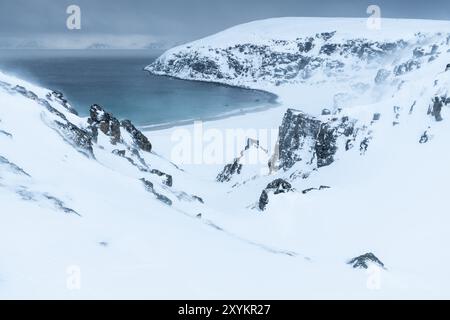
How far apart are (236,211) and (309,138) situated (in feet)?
58.5

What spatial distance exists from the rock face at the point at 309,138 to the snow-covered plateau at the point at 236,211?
0.52 feet

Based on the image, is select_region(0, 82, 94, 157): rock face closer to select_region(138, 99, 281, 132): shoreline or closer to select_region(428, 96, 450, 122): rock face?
select_region(428, 96, 450, 122): rock face

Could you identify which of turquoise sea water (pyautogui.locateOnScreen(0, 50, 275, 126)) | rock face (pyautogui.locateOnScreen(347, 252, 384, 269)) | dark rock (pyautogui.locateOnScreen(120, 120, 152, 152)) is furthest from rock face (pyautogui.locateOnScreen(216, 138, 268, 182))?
turquoise sea water (pyautogui.locateOnScreen(0, 50, 275, 126))

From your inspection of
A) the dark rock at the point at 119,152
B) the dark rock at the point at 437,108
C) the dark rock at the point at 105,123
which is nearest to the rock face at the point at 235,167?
the dark rock at the point at 105,123

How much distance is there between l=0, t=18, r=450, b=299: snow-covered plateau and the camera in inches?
377

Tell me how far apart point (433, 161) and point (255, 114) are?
78.1 meters

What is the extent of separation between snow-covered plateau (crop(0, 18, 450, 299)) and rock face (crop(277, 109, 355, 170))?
0.52 feet

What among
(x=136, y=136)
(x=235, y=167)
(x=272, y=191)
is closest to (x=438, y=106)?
(x=272, y=191)

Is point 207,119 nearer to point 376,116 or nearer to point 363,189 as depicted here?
point 376,116

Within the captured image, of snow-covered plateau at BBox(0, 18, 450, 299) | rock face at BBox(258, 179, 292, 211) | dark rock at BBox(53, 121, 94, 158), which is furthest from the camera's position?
rock face at BBox(258, 179, 292, 211)

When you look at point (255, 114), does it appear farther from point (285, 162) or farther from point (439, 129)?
point (439, 129)

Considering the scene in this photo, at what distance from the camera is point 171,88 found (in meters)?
170

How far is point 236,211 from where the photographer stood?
1316 inches

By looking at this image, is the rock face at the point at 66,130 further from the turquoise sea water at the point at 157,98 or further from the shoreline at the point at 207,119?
the turquoise sea water at the point at 157,98
